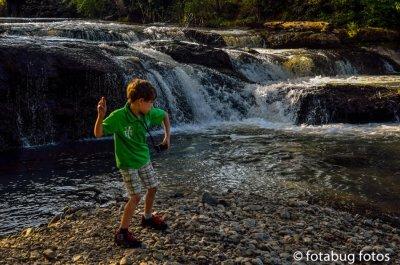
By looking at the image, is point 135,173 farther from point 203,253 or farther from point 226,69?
point 226,69

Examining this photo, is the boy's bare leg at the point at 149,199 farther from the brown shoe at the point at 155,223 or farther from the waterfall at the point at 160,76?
the waterfall at the point at 160,76

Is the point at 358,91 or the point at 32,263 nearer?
the point at 32,263

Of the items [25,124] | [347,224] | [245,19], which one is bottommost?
[347,224]

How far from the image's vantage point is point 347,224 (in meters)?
8.07

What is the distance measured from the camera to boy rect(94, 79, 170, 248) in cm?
627

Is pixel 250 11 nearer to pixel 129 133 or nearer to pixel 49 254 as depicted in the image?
pixel 129 133

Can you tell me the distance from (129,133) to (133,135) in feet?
0.21

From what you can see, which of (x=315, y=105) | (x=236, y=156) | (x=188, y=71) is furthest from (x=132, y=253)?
(x=188, y=71)

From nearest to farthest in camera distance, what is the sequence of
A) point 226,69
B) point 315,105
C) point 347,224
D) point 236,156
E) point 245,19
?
1. point 347,224
2. point 236,156
3. point 315,105
4. point 226,69
5. point 245,19

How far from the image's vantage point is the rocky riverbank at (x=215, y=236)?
253 inches

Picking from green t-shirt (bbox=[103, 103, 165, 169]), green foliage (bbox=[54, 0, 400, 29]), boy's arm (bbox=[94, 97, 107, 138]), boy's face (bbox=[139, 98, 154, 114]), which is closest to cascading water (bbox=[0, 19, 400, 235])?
green t-shirt (bbox=[103, 103, 165, 169])

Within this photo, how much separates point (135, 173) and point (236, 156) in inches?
265

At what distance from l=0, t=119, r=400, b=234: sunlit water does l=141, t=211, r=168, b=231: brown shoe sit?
2.31m

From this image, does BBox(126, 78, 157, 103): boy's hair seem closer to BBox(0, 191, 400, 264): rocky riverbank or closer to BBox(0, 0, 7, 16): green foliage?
BBox(0, 191, 400, 264): rocky riverbank
